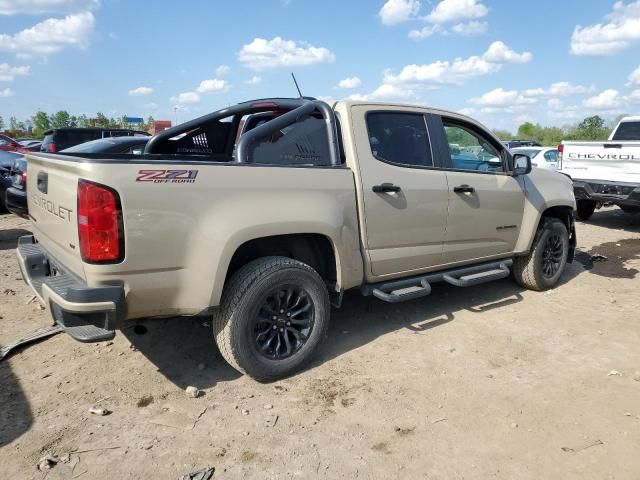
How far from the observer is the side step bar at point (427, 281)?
391cm

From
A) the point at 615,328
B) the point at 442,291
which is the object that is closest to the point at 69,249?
the point at 442,291

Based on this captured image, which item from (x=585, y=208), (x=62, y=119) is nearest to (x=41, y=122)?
(x=62, y=119)

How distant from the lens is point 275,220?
322 cm

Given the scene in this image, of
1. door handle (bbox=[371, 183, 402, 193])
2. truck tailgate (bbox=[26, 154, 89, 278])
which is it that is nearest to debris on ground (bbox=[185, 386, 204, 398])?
truck tailgate (bbox=[26, 154, 89, 278])

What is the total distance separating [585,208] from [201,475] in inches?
398

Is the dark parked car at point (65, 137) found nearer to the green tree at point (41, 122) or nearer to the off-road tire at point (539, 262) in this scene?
the off-road tire at point (539, 262)

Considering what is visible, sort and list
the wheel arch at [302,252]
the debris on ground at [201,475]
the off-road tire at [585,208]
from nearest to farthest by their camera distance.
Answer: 1. the debris on ground at [201,475]
2. the wheel arch at [302,252]
3. the off-road tire at [585,208]

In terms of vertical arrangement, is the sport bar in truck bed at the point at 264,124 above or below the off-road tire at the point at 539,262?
above

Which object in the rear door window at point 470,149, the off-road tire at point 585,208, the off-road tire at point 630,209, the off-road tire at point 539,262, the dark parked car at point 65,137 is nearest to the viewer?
the rear door window at point 470,149

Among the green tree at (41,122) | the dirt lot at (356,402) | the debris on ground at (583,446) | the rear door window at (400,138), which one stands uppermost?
the green tree at (41,122)

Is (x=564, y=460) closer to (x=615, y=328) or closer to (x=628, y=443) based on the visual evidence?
(x=628, y=443)

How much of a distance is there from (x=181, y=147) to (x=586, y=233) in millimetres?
7591

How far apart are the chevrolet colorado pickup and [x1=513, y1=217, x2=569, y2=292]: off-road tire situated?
3812 mm

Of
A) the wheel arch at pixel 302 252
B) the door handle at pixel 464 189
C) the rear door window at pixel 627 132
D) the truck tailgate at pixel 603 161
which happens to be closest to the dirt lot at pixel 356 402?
the wheel arch at pixel 302 252
